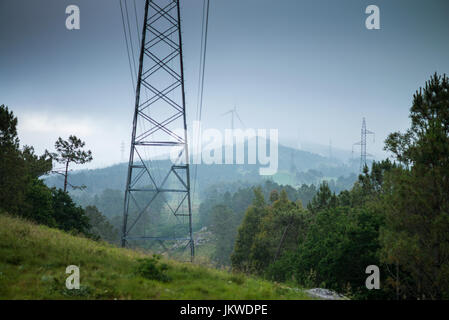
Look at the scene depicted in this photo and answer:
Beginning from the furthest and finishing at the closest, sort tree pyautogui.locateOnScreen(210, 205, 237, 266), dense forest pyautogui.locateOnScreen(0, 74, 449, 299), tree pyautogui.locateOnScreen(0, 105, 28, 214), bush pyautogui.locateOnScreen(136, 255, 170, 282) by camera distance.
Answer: tree pyautogui.locateOnScreen(210, 205, 237, 266), tree pyautogui.locateOnScreen(0, 105, 28, 214), dense forest pyautogui.locateOnScreen(0, 74, 449, 299), bush pyautogui.locateOnScreen(136, 255, 170, 282)

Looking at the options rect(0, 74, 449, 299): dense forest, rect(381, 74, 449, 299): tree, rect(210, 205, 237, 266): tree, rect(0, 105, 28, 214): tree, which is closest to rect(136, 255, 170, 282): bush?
rect(0, 74, 449, 299): dense forest

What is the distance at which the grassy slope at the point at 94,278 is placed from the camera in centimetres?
751

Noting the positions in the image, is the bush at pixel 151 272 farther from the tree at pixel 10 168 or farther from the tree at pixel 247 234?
the tree at pixel 247 234

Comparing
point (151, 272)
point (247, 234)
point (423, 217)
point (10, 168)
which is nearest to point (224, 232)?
point (247, 234)

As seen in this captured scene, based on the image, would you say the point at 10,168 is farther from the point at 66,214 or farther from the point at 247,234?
the point at 247,234

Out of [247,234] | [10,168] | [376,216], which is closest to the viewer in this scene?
[376,216]

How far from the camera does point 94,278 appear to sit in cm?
837

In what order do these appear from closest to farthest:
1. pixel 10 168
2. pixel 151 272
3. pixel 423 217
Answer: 1. pixel 151 272
2. pixel 423 217
3. pixel 10 168

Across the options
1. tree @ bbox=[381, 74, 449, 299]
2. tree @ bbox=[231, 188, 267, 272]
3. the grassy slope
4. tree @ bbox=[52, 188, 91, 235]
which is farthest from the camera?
tree @ bbox=[231, 188, 267, 272]

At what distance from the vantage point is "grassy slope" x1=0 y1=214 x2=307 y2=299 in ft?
24.6

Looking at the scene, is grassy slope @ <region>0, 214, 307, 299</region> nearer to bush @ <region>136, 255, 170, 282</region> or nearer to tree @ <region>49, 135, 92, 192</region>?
bush @ <region>136, 255, 170, 282</region>

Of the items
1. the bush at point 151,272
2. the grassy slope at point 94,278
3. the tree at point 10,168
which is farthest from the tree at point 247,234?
the bush at point 151,272
